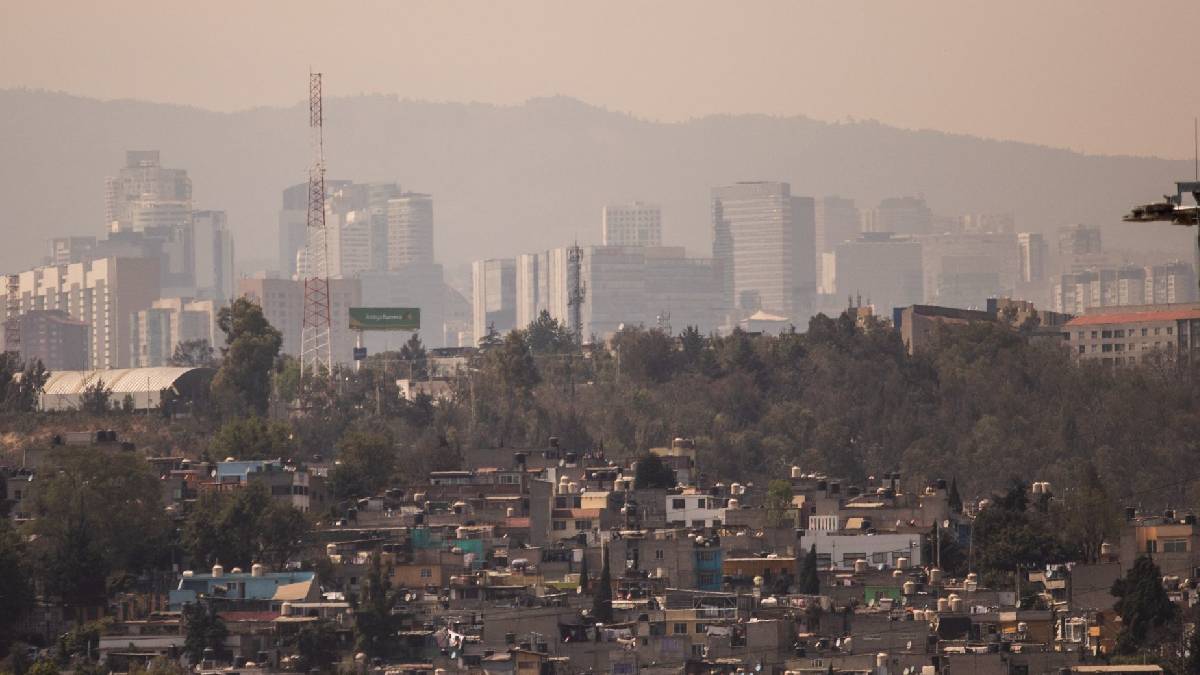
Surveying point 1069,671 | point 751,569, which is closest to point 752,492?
point 751,569

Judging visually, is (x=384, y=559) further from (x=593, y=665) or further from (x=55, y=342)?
(x=55, y=342)

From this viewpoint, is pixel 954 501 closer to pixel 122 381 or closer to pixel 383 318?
pixel 122 381

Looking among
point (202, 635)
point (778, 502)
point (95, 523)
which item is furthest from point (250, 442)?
point (202, 635)

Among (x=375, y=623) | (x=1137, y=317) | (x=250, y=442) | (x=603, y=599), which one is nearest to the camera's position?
(x=375, y=623)

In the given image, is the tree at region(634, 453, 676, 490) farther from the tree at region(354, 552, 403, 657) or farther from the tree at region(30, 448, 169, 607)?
the tree at region(354, 552, 403, 657)

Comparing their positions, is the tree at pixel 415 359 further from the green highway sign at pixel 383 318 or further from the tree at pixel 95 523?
the tree at pixel 95 523

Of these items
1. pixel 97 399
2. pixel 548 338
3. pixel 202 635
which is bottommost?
pixel 202 635

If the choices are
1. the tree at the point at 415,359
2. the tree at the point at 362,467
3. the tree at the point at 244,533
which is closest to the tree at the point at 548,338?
the tree at the point at 415,359
